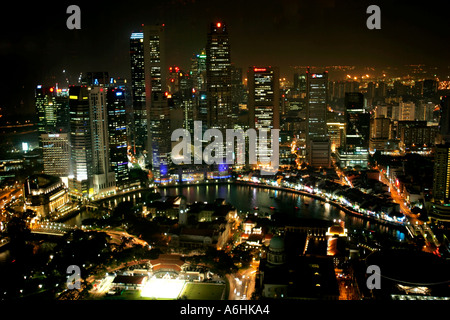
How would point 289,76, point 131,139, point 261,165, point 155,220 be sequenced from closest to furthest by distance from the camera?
point 155,220 → point 261,165 → point 131,139 → point 289,76

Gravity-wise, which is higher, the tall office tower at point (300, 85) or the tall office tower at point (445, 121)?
the tall office tower at point (300, 85)

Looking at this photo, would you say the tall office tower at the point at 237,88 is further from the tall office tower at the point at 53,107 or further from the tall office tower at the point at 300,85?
the tall office tower at the point at 53,107

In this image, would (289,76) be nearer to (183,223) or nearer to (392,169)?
(392,169)

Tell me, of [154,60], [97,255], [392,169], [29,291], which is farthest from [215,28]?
[29,291]

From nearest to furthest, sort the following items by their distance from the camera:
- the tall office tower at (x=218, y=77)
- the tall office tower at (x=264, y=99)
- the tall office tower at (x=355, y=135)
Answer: the tall office tower at (x=355, y=135) < the tall office tower at (x=218, y=77) < the tall office tower at (x=264, y=99)

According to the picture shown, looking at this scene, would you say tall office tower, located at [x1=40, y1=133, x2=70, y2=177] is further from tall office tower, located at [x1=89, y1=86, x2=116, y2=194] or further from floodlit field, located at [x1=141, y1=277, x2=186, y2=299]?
floodlit field, located at [x1=141, y1=277, x2=186, y2=299]

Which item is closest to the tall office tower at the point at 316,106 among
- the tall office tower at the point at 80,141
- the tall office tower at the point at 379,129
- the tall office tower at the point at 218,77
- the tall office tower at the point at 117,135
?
the tall office tower at the point at 379,129

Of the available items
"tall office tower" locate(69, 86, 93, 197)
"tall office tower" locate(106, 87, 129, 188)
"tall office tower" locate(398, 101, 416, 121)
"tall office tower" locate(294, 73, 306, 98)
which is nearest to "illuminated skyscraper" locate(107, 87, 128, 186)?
"tall office tower" locate(106, 87, 129, 188)
